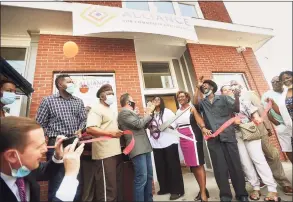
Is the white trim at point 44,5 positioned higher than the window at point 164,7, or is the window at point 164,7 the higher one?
the window at point 164,7

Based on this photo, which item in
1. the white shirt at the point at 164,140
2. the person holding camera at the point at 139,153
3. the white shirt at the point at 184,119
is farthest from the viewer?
the white shirt at the point at 164,140

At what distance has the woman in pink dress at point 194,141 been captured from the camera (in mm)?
2689

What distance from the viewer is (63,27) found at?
411 centimetres

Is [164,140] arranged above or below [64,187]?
above

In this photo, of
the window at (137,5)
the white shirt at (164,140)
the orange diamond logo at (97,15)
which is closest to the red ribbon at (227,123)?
the white shirt at (164,140)

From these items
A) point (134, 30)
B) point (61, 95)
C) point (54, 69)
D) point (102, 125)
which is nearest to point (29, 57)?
point (54, 69)

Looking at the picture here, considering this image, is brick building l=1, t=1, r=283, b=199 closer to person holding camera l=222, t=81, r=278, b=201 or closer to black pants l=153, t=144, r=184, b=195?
black pants l=153, t=144, r=184, b=195

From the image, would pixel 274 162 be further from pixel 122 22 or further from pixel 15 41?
pixel 15 41

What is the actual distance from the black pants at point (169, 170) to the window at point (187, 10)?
15.0 feet

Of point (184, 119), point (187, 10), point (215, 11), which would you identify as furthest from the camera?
point (215, 11)

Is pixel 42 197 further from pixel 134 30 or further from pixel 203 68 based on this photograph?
pixel 203 68

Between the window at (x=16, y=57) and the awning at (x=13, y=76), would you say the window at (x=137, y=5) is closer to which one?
the window at (x=16, y=57)

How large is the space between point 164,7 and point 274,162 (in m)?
5.11

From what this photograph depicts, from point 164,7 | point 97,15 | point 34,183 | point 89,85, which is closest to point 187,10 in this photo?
point 164,7
